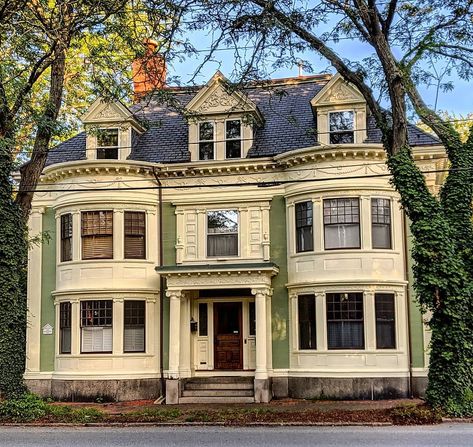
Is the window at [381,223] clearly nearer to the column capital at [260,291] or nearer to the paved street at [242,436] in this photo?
the column capital at [260,291]

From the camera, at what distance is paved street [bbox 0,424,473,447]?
12523 millimetres

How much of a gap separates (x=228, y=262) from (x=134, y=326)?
148 inches

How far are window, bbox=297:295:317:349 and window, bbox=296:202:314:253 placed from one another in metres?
1.62

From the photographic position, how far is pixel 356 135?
2145cm

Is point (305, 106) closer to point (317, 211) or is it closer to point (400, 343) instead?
point (317, 211)

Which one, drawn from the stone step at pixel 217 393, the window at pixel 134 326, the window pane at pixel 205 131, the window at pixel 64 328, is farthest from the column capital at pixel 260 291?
the window at pixel 64 328

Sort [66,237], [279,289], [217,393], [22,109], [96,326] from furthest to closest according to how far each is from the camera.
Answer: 1. [66,237]
2. [96,326]
3. [279,289]
4. [217,393]
5. [22,109]

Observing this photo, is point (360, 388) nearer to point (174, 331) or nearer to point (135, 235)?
point (174, 331)

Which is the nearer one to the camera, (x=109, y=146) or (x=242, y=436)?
(x=242, y=436)

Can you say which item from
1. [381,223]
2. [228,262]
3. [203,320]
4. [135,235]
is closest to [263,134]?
[228,262]

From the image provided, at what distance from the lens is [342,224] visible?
21.1 m

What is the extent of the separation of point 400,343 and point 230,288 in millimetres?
5511

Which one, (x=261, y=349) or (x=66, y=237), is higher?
(x=66, y=237)

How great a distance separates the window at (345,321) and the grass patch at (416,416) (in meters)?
5.34
